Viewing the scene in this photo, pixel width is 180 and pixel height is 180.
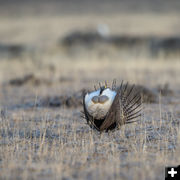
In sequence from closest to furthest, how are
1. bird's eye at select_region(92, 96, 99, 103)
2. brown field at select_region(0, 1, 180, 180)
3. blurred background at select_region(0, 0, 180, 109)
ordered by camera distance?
brown field at select_region(0, 1, 180, 180) → bird's eye at select_region(92, 96, 99, 103) → blurred background at select_region(0, 0, 180, 109)

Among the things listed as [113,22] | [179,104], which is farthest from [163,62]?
[113,22]

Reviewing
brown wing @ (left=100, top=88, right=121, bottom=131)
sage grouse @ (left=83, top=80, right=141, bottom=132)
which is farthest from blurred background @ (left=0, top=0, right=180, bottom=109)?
brown wing @ (left=100, top=88, right=121, bottom=131)

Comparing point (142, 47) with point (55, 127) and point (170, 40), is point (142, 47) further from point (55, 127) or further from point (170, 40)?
point (55, 127)

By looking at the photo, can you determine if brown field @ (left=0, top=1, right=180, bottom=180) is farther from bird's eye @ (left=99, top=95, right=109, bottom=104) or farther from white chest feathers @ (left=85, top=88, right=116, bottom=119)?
bird's eye @ (left=99, top=95, right=109, bottom=104)

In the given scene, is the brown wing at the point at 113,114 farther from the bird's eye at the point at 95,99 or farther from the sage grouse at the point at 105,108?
the bird's eye at the point at 95,99

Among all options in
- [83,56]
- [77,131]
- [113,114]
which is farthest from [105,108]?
[83,56]

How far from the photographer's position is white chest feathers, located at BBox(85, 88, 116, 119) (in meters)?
5.28

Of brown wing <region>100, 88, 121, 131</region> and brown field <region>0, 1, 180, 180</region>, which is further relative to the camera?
brown wing <region>100, 88, 121, 131</region>

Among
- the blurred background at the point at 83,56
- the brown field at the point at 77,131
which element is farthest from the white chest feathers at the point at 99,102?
the blurred background at the point at 83,56

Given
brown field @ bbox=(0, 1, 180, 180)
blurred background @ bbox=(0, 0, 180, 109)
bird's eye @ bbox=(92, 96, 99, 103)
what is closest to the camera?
brown field @ bbox=(0, 1, 180, 180)

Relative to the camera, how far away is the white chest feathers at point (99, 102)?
528 centimetres

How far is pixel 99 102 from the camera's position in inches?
207

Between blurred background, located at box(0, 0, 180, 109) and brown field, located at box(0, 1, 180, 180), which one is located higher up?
blurred background, located at box(0, 0, 180, 109)

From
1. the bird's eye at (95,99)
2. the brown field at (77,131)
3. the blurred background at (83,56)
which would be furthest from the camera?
the blurred background at (83,56)
